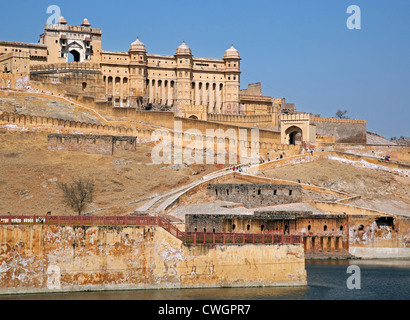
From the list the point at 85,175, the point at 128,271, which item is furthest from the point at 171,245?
the point at 85,175

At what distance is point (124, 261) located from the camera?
31.1 meters

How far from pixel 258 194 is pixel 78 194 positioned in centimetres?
1216

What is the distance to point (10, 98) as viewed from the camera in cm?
7400

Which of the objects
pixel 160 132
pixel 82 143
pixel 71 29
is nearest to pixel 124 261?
pixel 82 143

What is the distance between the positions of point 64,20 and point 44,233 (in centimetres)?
6448

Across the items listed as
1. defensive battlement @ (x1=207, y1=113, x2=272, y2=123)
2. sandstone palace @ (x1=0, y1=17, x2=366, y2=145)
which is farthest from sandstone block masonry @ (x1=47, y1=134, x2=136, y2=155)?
defensive battlement @ (x1=207, y1=113, x2=272, y2=123)

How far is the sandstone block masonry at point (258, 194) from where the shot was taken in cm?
5284

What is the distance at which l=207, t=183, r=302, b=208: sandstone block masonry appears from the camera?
173ft

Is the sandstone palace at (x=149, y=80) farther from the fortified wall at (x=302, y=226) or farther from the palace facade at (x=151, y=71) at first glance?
the fortified wall at (x=302, y=226)

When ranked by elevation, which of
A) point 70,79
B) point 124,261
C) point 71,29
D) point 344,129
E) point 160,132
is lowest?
point 124,261

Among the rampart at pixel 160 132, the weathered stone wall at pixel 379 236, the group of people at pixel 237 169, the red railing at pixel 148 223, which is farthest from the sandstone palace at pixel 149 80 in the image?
the red railing at pixel 148 223

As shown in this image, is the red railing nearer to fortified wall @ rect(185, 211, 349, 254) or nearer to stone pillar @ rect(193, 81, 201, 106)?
fortified wall @ rect(185, 211, 349, 254)

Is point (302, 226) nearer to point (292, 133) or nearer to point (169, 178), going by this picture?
point (169, 178)
